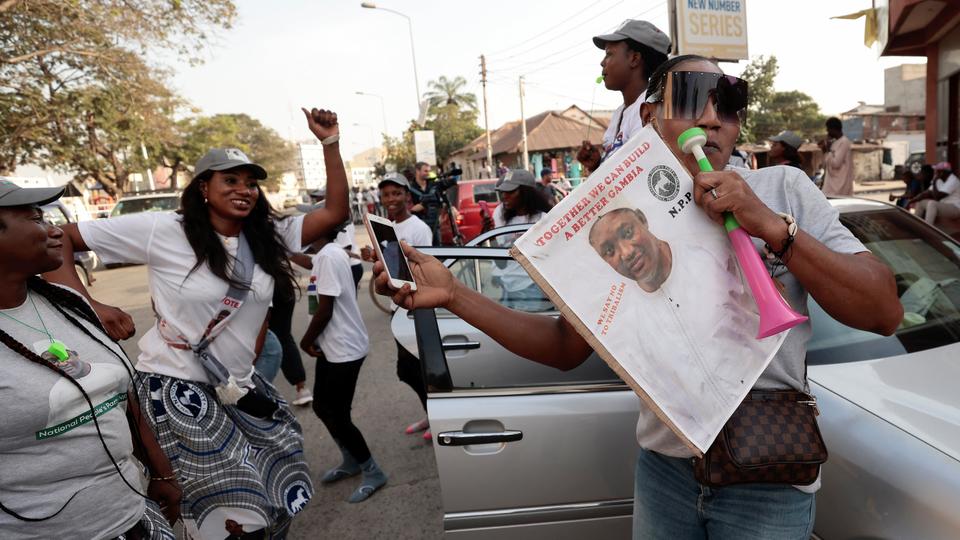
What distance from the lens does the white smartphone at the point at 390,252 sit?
1.24 metres

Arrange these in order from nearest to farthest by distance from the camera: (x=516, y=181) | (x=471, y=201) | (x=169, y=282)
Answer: (x=169, y=282) → (x=516, y=181) → (x=471, y=201)

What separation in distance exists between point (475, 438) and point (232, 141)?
1911 inches

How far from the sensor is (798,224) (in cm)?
115

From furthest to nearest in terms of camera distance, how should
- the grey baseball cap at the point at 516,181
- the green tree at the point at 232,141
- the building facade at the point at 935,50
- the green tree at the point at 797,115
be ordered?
1. the green tree at the point at 797,115
2. the green tree at the point at 232,141
3. the building facade at the point at 935,50
4. the grey baseball cap at the point at 516,181

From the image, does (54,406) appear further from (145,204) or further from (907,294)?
(145,204)

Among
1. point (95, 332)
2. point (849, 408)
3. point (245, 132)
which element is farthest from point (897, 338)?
point (245, 132)

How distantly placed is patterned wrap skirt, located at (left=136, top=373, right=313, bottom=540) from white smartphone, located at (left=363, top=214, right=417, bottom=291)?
4.13ft

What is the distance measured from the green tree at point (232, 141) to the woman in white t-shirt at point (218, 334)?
22707 millimetres

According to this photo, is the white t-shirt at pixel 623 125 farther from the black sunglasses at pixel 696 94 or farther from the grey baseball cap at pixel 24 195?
the grey baseball cap at pixel 24 195

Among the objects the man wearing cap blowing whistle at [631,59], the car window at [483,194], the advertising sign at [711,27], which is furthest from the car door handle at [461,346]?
the car window at [483,194]

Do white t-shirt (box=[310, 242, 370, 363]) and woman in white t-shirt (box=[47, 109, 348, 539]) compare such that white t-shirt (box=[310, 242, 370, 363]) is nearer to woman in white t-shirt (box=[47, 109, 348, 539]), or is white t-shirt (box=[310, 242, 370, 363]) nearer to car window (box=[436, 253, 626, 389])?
car window (box=[436, 253, 626, 389])

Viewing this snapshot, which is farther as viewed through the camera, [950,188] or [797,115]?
[797,115]

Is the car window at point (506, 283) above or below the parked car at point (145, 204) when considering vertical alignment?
below

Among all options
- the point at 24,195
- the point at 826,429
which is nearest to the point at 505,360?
the point at 826,429
